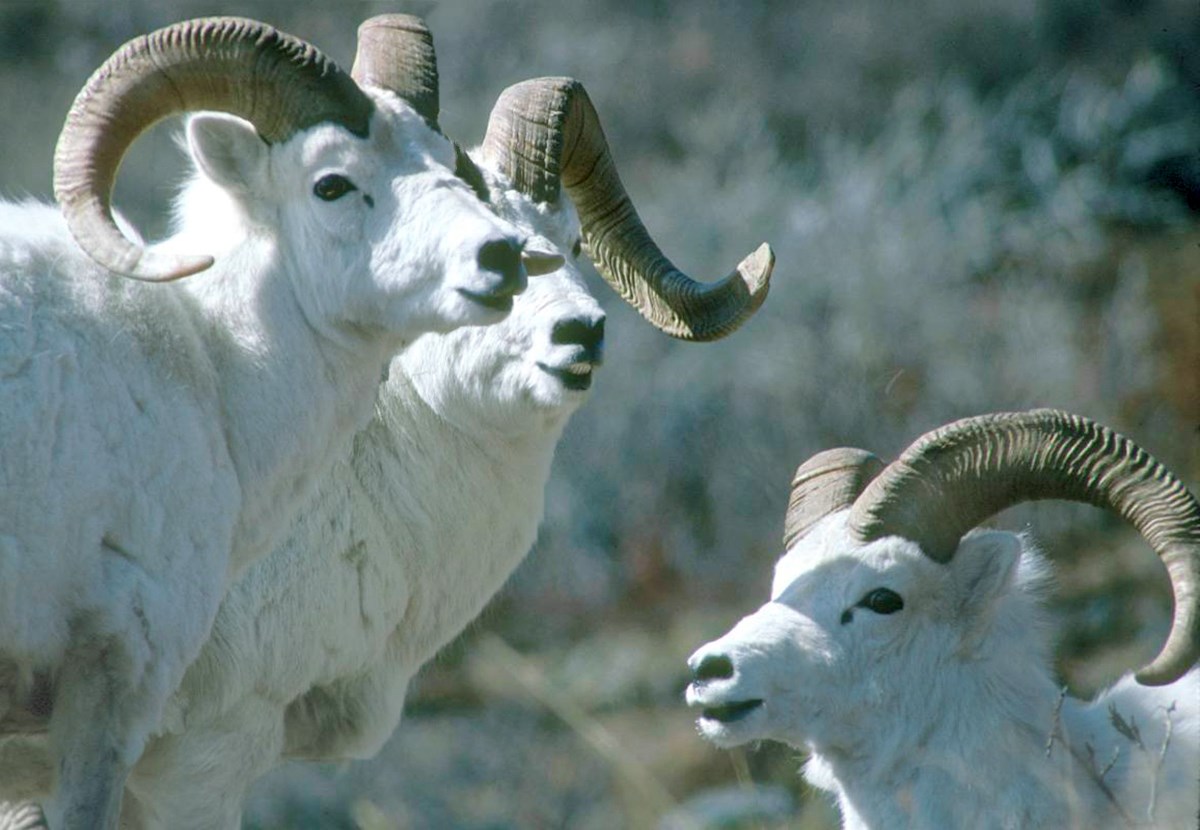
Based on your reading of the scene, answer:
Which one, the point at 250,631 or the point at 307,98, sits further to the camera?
the point at 250,631

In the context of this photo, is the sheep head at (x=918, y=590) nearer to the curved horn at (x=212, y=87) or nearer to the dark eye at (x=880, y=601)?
the dark eye at (x=880, y=601)

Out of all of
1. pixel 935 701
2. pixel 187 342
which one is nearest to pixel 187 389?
pixel 187 342

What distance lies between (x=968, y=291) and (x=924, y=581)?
11.3 metres

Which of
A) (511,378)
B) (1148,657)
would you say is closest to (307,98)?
(511,378)

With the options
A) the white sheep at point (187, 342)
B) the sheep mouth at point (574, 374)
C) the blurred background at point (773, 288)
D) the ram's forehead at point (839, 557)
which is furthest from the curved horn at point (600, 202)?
the blurred background at point (773, 288)

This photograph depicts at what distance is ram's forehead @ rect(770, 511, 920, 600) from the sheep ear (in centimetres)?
19

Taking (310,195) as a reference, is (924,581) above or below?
above

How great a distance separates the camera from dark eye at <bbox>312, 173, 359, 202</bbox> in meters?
5.93

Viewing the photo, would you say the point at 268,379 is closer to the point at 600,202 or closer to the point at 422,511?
the point at 422,511

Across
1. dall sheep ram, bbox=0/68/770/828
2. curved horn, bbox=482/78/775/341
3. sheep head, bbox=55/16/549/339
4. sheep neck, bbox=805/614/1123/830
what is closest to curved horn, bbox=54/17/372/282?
sheep head, bbox=55/16/549/339

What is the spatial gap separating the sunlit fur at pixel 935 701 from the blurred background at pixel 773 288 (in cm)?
675

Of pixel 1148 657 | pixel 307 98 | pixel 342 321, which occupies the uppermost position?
pixel 1148 657

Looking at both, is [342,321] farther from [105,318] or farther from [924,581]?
[924,581]

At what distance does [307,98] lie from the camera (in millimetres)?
5961
